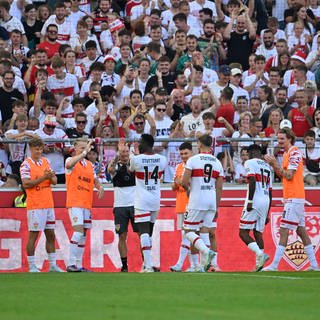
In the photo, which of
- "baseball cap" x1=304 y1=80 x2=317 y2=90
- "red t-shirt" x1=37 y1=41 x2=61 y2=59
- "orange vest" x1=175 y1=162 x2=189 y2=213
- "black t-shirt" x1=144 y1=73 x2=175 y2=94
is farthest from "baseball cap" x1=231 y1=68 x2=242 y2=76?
"orange vest" x1=175 y1=162 x2=189 y2=213

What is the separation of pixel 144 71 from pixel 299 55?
A: 3.81 metres

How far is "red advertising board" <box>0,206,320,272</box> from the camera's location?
22328 mm

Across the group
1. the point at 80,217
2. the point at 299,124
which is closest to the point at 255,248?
the point at 80,217

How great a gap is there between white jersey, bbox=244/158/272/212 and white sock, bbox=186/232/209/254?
1548mm

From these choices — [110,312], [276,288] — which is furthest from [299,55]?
[110,312]

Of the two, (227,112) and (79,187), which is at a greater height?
(227,112)

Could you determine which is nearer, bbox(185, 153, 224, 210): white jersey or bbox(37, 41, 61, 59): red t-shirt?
bbox(185, 153, 224, 210): white jersey

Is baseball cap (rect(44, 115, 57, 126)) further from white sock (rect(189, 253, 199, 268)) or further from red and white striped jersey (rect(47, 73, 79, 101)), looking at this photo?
white sock (rect(189, 253, 199, 268))

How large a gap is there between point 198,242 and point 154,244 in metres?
4.18

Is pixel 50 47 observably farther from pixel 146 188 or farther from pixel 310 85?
pixel 146 188

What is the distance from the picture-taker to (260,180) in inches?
783

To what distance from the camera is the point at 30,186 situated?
19.6m

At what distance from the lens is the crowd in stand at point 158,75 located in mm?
22500

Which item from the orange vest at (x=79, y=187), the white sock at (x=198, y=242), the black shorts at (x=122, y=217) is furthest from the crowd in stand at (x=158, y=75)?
the white sock at (x=198, y=242)
